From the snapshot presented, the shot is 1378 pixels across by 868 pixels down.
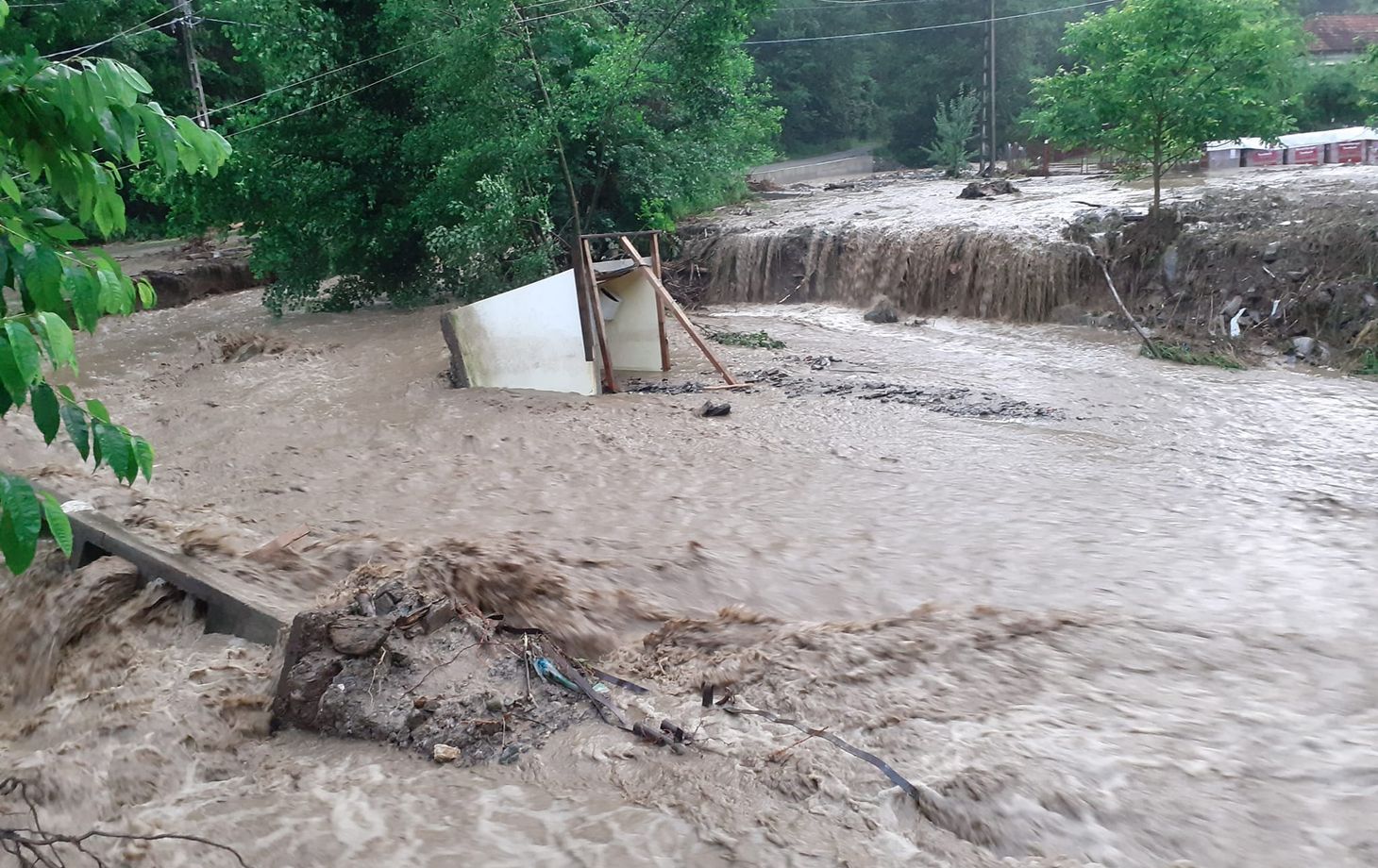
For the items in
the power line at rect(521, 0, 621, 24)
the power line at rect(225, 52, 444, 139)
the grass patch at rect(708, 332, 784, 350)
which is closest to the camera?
the grass patch at rect(708, 332, 784, 350)

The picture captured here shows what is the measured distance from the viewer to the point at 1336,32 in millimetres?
40250

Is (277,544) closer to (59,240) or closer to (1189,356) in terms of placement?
(59,240)

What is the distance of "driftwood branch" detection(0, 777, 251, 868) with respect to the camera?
2824 mm

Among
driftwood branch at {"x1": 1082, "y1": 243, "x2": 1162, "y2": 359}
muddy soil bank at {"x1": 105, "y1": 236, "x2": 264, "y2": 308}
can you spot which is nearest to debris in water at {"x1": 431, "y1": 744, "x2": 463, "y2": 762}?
driftwood branch at {"x1": 1082, "y1": 243, "x2": 1162, "y2": 359}

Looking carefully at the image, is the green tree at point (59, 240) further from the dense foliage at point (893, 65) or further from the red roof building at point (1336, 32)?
the red roof building at point (1336, 32)

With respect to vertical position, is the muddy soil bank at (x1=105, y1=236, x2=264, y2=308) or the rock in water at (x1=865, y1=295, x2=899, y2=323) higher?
the muddy soil bank at (x1=105, y1=236, x2=264, y2=308)

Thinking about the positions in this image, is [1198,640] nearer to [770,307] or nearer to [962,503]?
[962,503]

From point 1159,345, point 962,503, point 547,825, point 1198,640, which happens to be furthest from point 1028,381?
point 547,825

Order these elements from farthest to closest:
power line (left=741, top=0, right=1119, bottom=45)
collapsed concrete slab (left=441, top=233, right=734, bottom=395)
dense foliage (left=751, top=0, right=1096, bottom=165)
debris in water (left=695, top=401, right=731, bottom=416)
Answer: dense foliage (left=751, top=0, right=1096, bottom=165) < power line (left=741, top=0, right=1119, bottom=45) < collapsed concrete slab (left=441, top=233, right=734, bottom=395) < debris in water (left=695, top=401, right=731, bottom=416)

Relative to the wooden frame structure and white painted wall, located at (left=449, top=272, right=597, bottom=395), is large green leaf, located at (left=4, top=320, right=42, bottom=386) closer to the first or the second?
white painted wall, located at (left=449, top=272, right=597, bottom=395)

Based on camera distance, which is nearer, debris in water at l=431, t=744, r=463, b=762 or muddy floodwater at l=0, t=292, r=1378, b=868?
muddy floodwater at l=0, t=292, r=1378, b=868

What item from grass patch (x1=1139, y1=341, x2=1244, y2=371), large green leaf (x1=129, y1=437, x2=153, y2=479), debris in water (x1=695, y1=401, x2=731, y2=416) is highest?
large green leaf (x1=129, y1=437, x2=153, y2=479)

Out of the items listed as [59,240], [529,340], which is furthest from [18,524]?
[529,340]

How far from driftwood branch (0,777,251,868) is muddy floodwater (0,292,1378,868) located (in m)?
0.08
